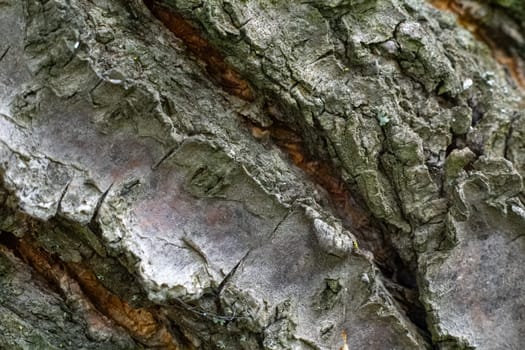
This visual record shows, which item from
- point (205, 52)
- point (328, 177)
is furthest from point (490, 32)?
point (205, 52)

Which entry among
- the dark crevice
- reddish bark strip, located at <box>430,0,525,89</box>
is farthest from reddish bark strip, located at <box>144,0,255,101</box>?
reddish bark strip, located at <box>430,0,525,89</box>

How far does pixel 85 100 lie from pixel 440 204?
1083 millimetres

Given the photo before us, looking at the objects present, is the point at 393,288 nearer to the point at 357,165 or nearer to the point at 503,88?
the point at 357,165

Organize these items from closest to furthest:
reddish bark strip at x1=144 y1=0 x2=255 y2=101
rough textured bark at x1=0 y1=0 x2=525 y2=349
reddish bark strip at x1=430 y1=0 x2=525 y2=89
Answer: rough textured bark at x1=0 y1=0 x2=525 y2=349
reddish bark strip at x1=144 y1=0 x2=255 y2=101
reddish bark strip at x1=430 y1=0 x2=525 y2=89

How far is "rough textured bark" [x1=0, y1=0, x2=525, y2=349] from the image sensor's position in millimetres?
1416

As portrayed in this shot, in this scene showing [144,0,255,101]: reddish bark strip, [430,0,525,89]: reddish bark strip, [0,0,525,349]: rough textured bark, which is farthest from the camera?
[430,0,525,89]: reddish bark strip

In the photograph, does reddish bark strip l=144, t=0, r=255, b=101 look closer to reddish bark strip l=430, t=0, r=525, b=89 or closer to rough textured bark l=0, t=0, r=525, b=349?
rough textured bark l=0, t=0, r=525, b=349

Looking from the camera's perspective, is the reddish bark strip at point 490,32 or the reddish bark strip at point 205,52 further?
the reddish bark strip at point 490,32

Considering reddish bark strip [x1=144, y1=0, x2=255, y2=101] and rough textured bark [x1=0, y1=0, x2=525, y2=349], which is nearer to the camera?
rough textured bark [x1=0, y1=0, x2=525, y2=349]

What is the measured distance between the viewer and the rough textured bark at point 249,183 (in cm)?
142

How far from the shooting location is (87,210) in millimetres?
1381

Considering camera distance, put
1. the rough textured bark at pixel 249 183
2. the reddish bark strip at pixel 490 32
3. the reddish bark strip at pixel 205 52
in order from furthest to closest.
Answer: the reddish bark strip at pixel 490 32 < the reddish bark strip at pixel 205 52 < the rough textured bark at pixel 249 183

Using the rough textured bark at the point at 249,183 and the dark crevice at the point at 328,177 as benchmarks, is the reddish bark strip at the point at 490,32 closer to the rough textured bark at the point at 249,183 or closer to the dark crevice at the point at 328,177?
the rough textured bark at the point at 249,183

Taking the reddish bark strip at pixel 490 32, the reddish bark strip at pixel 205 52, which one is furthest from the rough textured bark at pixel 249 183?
the reddish bark strip at pixel 490 32
